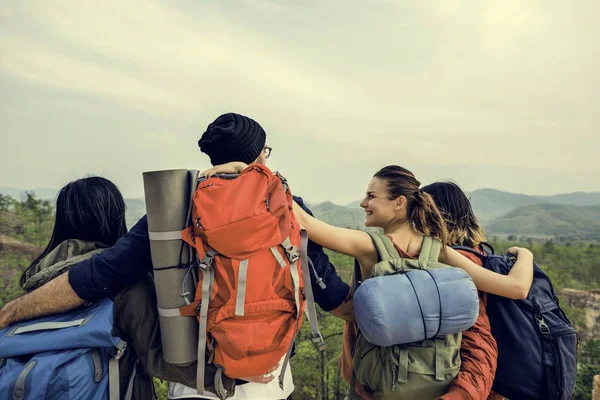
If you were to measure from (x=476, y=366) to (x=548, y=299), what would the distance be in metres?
0.55

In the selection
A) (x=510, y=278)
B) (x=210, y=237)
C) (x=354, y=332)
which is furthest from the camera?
(x=354, y=332)

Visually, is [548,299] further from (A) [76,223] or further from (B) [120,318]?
(A) [76,223]

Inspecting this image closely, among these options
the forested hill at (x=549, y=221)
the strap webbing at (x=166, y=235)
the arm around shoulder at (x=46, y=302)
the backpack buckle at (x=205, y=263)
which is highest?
the strap webbing at (x=166, y=235)

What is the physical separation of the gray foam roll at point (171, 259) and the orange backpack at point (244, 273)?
53mm

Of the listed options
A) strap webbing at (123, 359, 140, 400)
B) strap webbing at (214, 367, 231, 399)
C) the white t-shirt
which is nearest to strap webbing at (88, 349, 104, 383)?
strap webbing at (123, 359, 140, 400)

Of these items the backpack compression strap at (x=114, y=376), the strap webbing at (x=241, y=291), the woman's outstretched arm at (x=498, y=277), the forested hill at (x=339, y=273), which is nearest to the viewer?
the strap webbing at (x=241, y=291)

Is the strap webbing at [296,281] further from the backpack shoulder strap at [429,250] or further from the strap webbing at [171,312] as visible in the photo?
the backpack shoulder strap at [429,250]

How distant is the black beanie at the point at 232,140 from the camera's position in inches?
75.3

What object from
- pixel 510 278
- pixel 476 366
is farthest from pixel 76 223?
pixel 510 278

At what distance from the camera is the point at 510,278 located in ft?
6.86

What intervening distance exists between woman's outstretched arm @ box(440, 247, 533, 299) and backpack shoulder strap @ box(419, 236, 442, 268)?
0.06 meters

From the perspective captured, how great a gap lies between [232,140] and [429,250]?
3.40 ft

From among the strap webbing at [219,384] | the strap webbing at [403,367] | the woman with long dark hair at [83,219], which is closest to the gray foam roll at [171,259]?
the strap webbing at [219,384]

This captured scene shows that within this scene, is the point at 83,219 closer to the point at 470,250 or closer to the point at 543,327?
the point at 470,250
